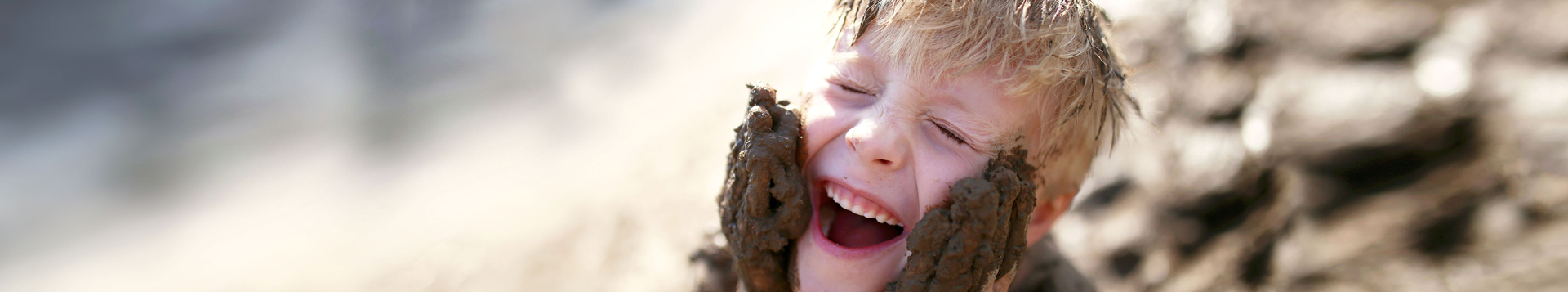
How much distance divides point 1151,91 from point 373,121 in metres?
3.26

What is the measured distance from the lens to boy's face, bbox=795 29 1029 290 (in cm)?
145

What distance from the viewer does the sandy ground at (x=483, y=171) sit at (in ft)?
8.91

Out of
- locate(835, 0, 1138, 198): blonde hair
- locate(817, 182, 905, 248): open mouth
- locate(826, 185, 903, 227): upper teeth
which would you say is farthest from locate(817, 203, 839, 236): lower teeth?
locate(835, 0, 1138, 198): blonde hair

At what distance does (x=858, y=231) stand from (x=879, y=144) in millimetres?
281

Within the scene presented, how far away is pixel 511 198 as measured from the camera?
10.4 ft

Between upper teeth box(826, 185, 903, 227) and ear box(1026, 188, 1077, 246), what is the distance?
402 millimetres

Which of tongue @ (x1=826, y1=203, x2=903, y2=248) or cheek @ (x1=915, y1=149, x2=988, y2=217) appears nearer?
cheek @ (x1=915, y1=149, x2=988, y2=217)

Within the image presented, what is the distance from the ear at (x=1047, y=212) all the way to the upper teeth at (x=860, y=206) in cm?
40

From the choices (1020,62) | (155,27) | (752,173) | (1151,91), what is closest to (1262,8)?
(1151,91)

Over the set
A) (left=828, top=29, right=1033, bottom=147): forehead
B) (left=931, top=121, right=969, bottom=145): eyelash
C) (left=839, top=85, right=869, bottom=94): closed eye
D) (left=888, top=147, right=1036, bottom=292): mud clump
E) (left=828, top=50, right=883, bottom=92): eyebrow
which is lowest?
(left=888, top=147, right=1036, bottom=292): mud clump

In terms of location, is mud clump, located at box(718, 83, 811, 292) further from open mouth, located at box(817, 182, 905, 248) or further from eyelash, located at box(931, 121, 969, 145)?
eyelash, located at box(931, 121, 969, 145)

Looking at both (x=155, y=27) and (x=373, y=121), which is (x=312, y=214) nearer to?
(x=373, y=121)

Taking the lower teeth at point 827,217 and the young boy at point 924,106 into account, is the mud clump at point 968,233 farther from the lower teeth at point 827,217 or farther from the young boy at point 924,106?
the lower teeth at point 827,217

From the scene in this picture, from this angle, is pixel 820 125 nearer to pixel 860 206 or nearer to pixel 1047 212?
pixel 860 206
